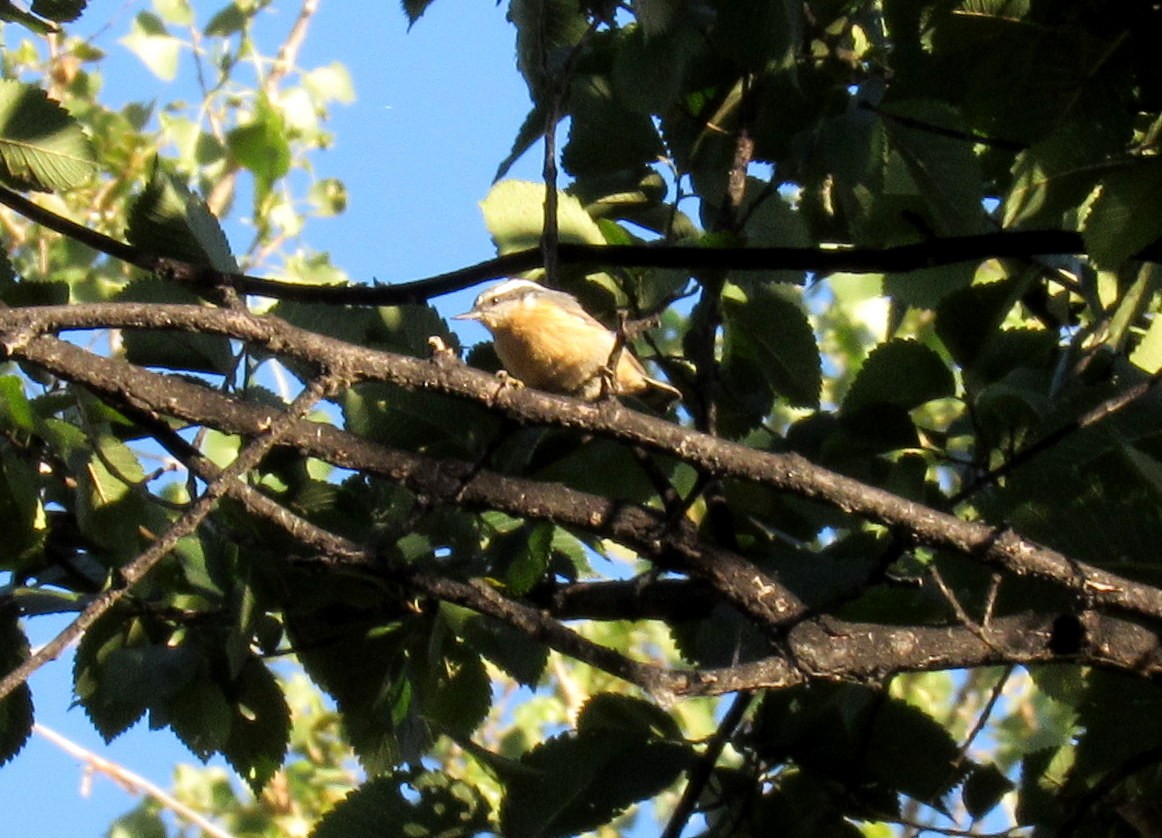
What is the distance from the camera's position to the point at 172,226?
7.23 ft

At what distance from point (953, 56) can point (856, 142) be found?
0.38 metres

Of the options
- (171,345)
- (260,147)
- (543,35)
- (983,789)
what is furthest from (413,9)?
(260,147)

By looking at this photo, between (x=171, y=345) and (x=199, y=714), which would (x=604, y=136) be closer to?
(x=171, y=345)

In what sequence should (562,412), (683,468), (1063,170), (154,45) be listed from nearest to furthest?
(562,412)
(1063,170)
(683,468)
(154,45)

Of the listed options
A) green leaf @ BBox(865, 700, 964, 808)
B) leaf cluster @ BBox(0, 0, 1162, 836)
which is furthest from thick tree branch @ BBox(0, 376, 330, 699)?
green leaf @ BBox(865, 700, 964, 808)

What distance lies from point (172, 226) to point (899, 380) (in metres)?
1.24

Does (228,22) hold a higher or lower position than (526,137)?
higher

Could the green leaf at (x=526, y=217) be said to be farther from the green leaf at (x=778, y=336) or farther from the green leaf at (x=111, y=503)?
the green leaf at (x=111, y=503)

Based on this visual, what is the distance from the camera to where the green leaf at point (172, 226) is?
219 centimetres

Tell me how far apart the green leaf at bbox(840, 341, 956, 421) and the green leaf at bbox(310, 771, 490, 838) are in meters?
0.95

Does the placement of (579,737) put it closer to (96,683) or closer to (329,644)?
(329,644)

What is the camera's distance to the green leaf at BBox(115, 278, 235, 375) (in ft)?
7.51

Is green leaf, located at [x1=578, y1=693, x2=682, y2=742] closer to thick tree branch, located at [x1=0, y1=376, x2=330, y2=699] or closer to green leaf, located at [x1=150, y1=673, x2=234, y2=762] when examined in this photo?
green leaf, located at [x1=150, y1=673, x2=234, y2=762]

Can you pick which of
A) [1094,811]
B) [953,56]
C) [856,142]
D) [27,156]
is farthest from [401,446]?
[1094,811]
